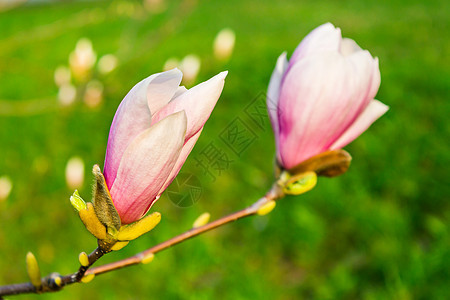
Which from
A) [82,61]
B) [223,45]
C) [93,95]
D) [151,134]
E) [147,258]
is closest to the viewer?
[151,134]

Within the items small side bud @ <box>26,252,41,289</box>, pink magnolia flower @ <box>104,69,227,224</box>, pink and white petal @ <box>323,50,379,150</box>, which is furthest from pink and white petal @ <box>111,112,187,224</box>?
pink and white petal @ <box>323,50,379,150</box>

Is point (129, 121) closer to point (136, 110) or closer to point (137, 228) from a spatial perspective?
point (136, 110)

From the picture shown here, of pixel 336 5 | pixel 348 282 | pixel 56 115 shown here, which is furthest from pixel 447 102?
pixel 336 5

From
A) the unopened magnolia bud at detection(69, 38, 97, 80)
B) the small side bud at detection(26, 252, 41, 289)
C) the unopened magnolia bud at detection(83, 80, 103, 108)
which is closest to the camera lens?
the small side bud at detection(26, 252, 41, 289)

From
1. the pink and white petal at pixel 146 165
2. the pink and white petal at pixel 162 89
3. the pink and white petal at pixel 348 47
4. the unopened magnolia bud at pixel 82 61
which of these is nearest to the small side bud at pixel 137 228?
Result: the pink and white petal at pixel 146 165

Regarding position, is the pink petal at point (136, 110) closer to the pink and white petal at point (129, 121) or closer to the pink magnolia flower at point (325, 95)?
the pink and white petal at point (129, 121)

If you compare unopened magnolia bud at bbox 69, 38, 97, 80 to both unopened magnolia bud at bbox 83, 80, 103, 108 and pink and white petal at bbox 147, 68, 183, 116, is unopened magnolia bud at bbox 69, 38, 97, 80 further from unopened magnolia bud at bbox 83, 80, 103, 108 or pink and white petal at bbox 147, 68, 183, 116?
pink and white petal at bbox 147, 68, 183, 116

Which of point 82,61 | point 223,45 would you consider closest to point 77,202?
point 82,61
